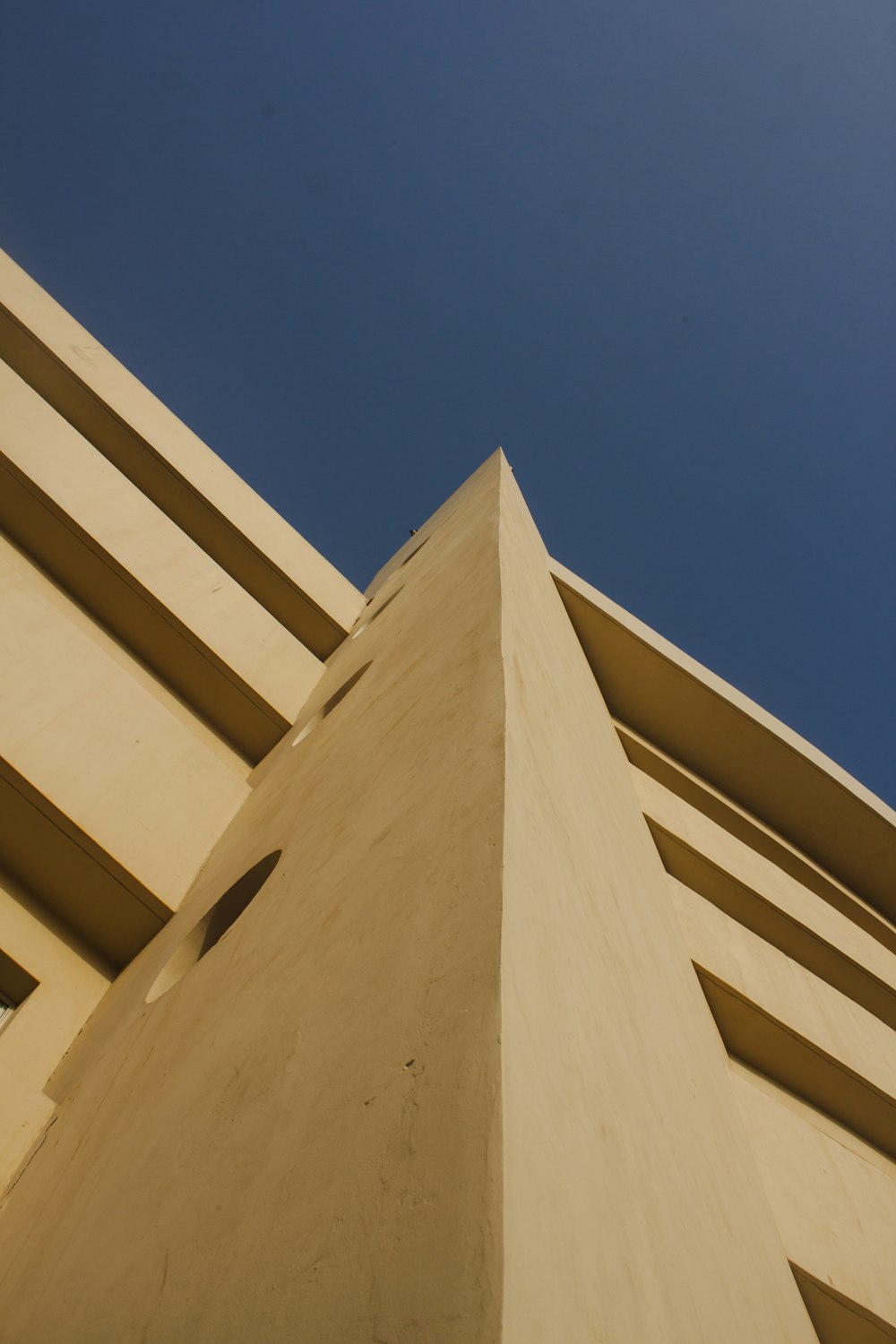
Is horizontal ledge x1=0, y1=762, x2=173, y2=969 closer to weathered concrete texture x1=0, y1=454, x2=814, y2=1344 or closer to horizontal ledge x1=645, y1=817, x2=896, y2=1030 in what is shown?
weathered concrete texture x1=0, y1=454, x2=814, y2=1344

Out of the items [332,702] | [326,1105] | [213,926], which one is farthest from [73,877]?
[326,1105]

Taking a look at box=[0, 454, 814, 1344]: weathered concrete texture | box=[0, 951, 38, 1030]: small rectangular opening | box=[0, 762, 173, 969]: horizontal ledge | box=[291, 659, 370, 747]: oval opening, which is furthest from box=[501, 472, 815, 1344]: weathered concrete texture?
box=[0, 951, 38, 1030]: small rectangular opening

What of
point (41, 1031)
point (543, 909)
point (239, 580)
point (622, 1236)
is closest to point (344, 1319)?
point (622, 1236)

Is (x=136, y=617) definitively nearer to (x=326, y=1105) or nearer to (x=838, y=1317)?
(x=326, y=1105)

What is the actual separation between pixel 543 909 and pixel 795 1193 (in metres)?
4.47

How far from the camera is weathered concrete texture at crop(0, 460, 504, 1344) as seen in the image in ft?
4.35

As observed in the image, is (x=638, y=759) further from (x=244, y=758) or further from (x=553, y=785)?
(x=553, y=785)

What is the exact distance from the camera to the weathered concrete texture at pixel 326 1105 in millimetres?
1326

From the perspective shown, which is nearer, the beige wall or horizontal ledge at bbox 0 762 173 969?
the beige wall

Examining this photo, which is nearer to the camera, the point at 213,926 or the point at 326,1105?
the point at 326,1105

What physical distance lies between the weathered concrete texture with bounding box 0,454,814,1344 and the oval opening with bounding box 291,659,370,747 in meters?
1.79

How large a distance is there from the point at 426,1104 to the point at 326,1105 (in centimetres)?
31

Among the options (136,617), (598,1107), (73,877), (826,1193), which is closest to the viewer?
(598,1107)

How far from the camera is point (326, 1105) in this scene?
67.1 inches
